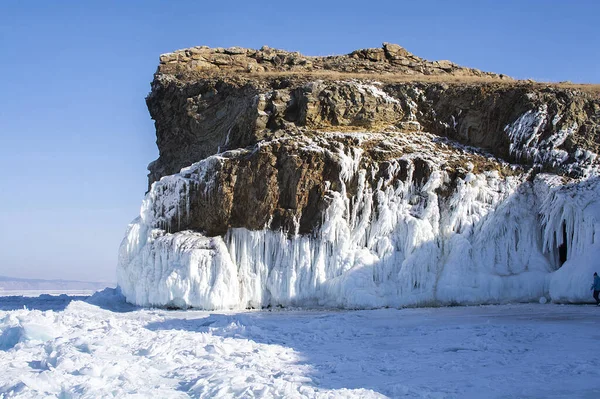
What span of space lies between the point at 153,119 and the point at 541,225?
18.9 m

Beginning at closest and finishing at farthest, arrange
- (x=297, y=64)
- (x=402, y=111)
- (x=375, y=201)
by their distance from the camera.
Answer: (x=375, y=201)
(x=402, y=111)
(x=297, y=64)

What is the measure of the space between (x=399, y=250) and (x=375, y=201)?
187cm

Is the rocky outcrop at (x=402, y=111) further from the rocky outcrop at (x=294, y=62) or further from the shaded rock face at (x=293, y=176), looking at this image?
the rocky outcrop at (x=294, y=62)

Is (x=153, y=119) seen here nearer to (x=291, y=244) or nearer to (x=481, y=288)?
(x=291, y=244)

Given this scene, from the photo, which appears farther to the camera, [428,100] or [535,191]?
[428,100]

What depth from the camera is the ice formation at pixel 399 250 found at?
20.6 meters

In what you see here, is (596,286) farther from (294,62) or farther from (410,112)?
(294,62)

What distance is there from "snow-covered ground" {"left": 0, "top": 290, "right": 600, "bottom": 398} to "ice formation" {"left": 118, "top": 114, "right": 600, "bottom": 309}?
469 centimetres

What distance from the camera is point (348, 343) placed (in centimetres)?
1297

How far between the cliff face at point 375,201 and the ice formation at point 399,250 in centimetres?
4

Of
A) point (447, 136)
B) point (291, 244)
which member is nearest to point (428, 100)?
point (447, 136)

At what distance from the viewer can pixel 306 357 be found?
1155 centimetres

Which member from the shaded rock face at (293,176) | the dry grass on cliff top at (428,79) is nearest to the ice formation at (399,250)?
the shaded rock face at (293,176)

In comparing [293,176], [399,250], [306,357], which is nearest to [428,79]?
[293,176]
